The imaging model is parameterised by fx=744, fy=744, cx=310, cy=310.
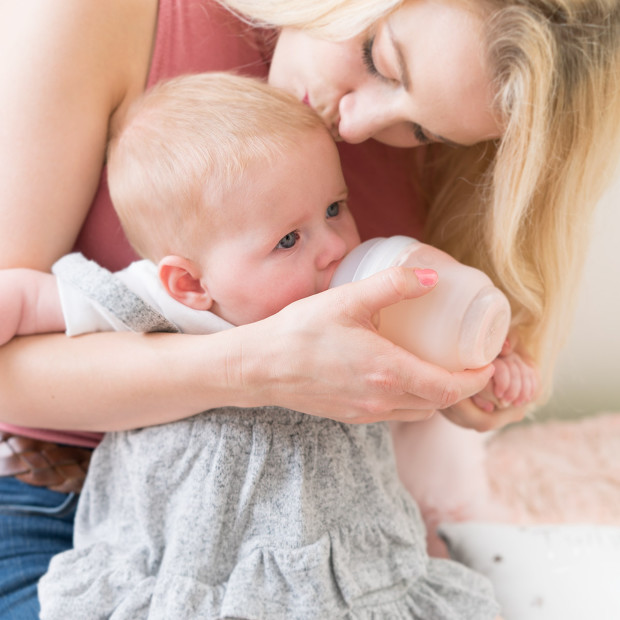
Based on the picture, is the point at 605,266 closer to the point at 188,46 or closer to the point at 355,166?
the point at 355,166

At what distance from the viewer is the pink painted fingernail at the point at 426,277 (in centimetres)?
84

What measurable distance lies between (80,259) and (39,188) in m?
0.11

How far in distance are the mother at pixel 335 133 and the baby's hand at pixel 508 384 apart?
0.10ft

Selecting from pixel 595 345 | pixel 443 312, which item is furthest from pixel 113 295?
pixel 595 345

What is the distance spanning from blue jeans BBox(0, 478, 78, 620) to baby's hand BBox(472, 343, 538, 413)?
26.2 inches

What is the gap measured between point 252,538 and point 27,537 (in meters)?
0.38

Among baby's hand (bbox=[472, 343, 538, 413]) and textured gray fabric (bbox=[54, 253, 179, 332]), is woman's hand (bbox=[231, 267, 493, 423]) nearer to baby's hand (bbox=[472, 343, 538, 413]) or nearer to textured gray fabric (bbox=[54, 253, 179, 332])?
textured gray fabric (bbox=[54, 253, 179, 332])

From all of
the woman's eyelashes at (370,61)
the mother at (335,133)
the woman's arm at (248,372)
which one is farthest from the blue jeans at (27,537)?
the woman's eyelashes at (370,61)

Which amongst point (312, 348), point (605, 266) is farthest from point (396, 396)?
point (605, 266)

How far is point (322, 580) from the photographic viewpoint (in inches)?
37.2

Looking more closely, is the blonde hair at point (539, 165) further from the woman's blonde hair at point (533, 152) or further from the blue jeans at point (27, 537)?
the blue jeans at point (27, 537)

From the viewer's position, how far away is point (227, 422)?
97 centimetres

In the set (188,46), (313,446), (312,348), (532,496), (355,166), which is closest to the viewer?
(312,348)

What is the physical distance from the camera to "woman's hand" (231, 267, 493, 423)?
0.84m
